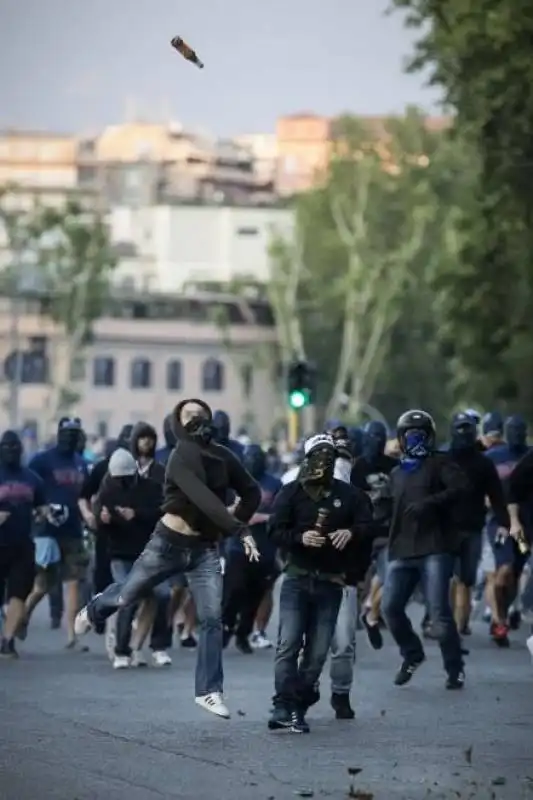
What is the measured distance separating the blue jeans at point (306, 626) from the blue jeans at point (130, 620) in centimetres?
531

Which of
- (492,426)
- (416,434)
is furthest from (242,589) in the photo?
(416,434)

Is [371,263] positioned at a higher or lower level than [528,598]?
higher

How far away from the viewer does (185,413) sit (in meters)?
16.5

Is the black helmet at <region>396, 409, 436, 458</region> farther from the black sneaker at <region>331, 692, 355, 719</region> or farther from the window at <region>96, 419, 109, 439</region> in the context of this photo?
the window at <region>96, 419, 109, 439</region>

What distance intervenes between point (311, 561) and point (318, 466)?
0.57m

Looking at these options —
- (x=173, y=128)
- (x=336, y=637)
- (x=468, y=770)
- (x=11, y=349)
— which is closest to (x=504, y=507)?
(x=336, y=637)

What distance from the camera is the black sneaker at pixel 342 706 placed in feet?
56.0

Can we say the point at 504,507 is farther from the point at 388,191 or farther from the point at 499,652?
the point at 388,191

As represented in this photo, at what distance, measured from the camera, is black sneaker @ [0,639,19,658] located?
2328 centimetres

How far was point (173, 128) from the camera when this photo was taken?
17925cm

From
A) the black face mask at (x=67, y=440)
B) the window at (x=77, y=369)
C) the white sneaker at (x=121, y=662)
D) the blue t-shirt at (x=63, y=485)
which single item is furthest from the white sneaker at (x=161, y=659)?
the window at (x=77, y=369)

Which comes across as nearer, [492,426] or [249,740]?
[249,740]

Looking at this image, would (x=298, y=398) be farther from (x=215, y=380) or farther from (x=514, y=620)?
(x=215, y=380)

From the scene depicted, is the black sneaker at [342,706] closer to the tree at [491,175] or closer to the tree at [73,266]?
the tree at [491,175]
